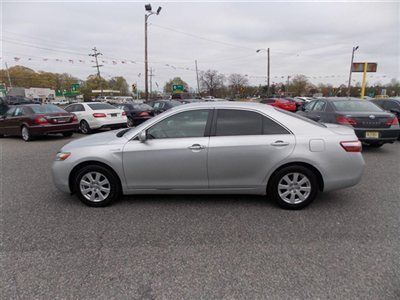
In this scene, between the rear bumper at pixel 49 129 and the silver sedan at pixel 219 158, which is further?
the rear bumper at pixel 49 129

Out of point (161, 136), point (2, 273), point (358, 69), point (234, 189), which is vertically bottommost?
point (2, 273)

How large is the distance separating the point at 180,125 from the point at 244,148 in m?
0.98

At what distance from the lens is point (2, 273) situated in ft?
8.29

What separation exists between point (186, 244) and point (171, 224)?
1.67ft

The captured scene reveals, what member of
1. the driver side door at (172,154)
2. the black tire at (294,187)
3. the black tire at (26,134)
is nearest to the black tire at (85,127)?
the black tire at (26,134)

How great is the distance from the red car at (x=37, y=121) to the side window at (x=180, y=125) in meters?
7.75

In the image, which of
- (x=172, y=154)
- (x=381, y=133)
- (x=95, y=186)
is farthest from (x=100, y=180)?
(x=381, y=133)

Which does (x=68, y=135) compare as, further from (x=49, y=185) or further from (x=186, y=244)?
(x=186, y=244)

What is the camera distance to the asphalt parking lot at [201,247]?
232 centimetres

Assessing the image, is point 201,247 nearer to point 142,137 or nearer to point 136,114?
point 142,137

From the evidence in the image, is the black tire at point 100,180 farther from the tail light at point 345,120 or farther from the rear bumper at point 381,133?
the rear bumper at point 381,133

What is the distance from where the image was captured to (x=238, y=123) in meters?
3.81

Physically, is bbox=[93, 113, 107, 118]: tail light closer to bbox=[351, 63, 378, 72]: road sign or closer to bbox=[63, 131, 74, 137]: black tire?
bbox=[63, 131, 74, 137]: black tire

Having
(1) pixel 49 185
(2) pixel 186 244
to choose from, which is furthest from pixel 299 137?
(1) pixel 49 185
